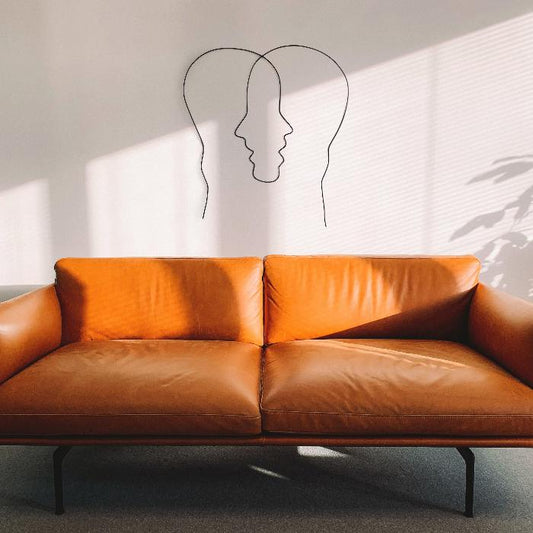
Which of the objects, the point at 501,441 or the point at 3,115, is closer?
the point at 501,441

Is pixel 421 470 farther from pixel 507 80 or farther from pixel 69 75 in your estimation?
pixel 69 75

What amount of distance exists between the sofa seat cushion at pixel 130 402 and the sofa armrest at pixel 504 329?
855 millimetres

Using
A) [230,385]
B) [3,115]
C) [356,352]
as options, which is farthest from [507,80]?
[3,115]

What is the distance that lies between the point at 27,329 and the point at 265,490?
1.01 m

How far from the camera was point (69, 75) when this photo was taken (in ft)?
8.60

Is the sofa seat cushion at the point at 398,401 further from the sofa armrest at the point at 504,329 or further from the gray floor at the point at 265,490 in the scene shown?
the gray floor at the point at 265,490

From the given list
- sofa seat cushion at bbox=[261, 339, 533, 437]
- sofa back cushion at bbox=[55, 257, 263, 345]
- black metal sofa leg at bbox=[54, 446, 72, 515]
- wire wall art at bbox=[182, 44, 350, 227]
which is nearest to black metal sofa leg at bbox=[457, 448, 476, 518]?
sofa seat cushion at bbox=[261, 339, 533, 437]

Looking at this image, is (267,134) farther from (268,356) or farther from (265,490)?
(265,490)

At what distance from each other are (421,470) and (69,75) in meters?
2.45

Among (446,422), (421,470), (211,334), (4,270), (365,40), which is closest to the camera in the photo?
(446,422)

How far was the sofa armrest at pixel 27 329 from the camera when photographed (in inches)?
67.3

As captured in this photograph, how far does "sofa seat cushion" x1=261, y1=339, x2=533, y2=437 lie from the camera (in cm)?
153

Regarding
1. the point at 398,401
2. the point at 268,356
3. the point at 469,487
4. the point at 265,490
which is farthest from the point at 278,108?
the point at 469,487

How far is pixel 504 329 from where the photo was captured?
179cm
